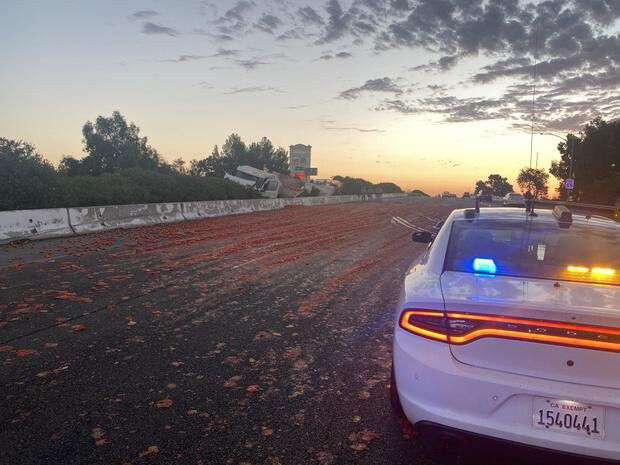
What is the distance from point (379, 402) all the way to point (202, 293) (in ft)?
14.2

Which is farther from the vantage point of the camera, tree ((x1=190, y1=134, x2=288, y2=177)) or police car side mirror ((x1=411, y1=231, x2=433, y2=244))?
tree ((x1=190, y1=134, x2=288, y2=177))

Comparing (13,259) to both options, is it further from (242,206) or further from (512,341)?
(242,206)

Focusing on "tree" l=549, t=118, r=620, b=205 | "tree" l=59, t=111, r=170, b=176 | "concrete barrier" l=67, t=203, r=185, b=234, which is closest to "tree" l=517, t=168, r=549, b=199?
"tree" l=549, t=118, r=620, b=205

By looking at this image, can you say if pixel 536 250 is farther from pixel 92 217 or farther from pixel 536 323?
pixel 92 217

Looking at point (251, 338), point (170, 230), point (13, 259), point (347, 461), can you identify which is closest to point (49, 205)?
point (170, 230)

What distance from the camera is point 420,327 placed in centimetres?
287

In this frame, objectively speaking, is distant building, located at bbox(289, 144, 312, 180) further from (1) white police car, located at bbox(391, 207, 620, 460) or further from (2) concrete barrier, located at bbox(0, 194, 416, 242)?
(1) white police car, located at bbox(391, 207, 620, 460)

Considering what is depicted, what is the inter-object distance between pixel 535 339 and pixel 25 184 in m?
17.8

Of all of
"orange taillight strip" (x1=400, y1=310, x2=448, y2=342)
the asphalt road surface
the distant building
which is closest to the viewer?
"orange taillight strip" (x1=400, y1=310, x2=448, y2=342)

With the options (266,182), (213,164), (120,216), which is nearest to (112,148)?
(213,164)

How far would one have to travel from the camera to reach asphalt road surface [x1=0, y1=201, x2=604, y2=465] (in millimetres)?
3127

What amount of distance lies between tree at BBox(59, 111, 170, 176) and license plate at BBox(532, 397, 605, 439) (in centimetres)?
9383

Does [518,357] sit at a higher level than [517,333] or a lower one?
lower

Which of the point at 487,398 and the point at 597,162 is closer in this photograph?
the point at 487,398
